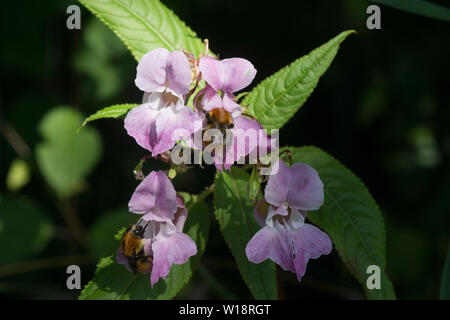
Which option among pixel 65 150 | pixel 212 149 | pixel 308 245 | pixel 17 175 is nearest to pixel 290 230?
pixel 308 245

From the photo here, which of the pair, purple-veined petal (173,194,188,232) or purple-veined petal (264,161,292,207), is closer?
purple-veined petal (264,161,292,207)

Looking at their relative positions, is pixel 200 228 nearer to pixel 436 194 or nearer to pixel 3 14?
pixel 436 194

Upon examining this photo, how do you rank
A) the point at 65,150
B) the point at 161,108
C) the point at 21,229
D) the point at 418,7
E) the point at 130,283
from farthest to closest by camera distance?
the point at 65,150 → the point at 21,229 → the point at 418,7 → the point at 130,283 → the point at 161,108

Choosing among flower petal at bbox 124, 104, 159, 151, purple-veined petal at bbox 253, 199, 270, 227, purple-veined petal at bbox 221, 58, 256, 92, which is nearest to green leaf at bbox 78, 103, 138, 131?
flower petal at bbox 124, 104, 159, 151

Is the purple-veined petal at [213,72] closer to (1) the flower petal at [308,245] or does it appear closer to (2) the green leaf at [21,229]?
(1) the flower petal at [308,245]

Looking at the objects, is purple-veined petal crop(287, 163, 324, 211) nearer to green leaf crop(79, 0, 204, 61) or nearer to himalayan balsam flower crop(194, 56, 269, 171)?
himalayan balsam flower crop(194, 56, 269, 171)

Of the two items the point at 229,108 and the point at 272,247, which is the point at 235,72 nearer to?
the point at 229,108

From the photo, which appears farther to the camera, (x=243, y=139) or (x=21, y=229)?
(x=21, y=229)

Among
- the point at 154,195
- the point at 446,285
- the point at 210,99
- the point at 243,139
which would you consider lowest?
the point at 446,285
